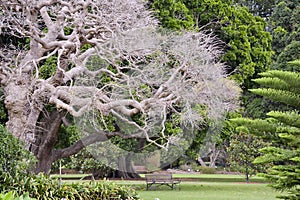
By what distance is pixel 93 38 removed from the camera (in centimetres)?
1066

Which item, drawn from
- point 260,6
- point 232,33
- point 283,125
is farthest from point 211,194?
point 260,6

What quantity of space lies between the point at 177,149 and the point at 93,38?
521 cm

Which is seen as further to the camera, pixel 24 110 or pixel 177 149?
pixel 177 149

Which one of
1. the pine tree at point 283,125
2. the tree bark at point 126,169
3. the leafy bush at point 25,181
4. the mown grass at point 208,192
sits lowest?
the tree bark at point 126,169

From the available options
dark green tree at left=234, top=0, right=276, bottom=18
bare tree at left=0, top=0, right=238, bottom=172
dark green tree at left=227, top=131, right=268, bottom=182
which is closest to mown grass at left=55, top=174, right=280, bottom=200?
bare tree at left=0, top=0, right=238, bottom=172

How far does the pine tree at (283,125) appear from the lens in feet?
13.1

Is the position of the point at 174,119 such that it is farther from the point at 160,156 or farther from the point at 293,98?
the point at 293,98

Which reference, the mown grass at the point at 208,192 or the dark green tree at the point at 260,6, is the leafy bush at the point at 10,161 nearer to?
the mown grass at the point at 208,192

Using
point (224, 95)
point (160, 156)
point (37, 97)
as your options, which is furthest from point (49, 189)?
point (160, 156)

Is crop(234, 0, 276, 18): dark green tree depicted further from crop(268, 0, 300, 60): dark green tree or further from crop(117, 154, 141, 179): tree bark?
crop(117, 154, 141, 179): tree bark

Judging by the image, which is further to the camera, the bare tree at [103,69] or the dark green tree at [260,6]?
the dark green tree at [260,6]

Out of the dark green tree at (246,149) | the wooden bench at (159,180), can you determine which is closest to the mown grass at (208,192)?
the wooden bench at (159,180)

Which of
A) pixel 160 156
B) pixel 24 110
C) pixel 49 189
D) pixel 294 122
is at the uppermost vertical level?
pixel 294 122

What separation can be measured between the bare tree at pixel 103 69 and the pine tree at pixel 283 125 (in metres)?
5.43
